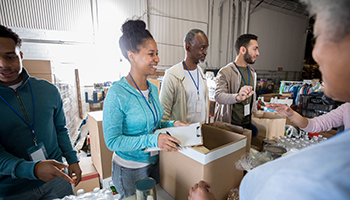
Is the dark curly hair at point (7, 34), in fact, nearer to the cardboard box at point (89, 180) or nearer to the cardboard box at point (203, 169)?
the cardboard box at point (203, 169)

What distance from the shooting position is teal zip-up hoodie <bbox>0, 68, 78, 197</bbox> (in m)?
0.88

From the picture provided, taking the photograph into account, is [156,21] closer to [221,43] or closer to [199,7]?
[199,7]

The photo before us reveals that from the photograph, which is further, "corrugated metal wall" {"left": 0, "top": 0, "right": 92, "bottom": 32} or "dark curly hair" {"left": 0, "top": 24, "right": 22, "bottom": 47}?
"corrugated metal wall" {"left": 0, "top": 0, "right": 92, "bottom": 32}

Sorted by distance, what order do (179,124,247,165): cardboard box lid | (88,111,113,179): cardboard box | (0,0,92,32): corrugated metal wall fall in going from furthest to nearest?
(0,0,92,32): corrugated metal wall, (88,111,113,179): cardboard box, (179,124,247,165): cardboard box lid

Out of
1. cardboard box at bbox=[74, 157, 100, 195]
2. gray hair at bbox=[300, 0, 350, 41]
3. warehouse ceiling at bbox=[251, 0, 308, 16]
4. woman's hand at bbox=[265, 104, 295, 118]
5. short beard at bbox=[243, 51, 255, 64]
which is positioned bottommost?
cardboard box at bbox=[74, 157, 100, 195]

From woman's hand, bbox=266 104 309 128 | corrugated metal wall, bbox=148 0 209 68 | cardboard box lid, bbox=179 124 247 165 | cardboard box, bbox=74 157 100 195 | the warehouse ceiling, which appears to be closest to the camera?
cardboard box lid, bbox=179 124 247 165

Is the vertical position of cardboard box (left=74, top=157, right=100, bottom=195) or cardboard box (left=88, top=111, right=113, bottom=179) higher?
cardboard box (left=88, top=111, right=113, bottom=179)

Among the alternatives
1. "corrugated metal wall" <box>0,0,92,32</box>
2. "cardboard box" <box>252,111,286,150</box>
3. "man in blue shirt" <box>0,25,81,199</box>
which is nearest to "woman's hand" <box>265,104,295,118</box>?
"cardboard box" <box>252,111,286,150</box>

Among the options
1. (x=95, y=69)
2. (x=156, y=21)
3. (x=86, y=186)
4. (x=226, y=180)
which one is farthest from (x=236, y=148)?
(x=156, y=21)

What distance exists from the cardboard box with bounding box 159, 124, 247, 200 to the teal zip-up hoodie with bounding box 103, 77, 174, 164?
0.15 m

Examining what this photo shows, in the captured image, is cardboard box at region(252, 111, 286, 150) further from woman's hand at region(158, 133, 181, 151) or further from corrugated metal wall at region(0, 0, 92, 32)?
corrugated metal wall at region(0, 0, 92, 32)

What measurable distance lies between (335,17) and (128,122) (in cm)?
95

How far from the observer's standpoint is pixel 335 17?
0.31 meters

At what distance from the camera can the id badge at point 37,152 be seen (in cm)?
102
